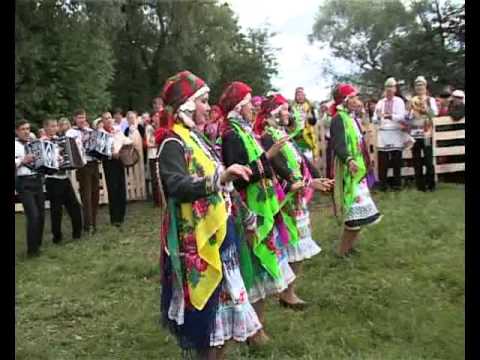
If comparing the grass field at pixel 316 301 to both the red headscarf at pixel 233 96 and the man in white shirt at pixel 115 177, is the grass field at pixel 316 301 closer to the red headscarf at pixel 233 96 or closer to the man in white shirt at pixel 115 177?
the man in white shirt at pixel 115 177

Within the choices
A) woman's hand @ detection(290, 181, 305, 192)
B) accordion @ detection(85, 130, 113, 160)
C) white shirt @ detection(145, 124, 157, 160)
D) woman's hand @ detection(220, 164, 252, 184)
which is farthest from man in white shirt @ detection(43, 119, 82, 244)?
woman's hand @ detection(220, 164, 252, 184)

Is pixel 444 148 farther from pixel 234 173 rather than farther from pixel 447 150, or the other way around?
pixel 234 173

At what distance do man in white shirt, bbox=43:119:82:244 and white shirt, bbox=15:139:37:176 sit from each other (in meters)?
0.67

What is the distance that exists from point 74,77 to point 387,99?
32.8 ft

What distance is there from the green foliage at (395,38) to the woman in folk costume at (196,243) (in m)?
10.5

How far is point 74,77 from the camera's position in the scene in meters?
18.5

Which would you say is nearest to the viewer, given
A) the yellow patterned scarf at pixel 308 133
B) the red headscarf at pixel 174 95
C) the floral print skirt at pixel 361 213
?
the red headscarf at pixel 174 95

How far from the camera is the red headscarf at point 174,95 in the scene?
4.08 m

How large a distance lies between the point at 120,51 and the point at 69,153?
17.9m

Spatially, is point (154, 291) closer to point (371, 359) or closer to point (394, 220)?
point (371, 359)

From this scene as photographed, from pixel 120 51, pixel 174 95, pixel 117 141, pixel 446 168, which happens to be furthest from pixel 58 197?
pixel 120 51

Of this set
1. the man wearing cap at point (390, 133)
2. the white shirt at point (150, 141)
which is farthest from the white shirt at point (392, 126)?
the white shirt at point (150, 141)

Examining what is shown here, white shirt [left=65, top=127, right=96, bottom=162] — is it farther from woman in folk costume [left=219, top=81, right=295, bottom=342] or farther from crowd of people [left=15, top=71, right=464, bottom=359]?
woman in folk costume [left=219, top=81, right=295, bottom=342]
